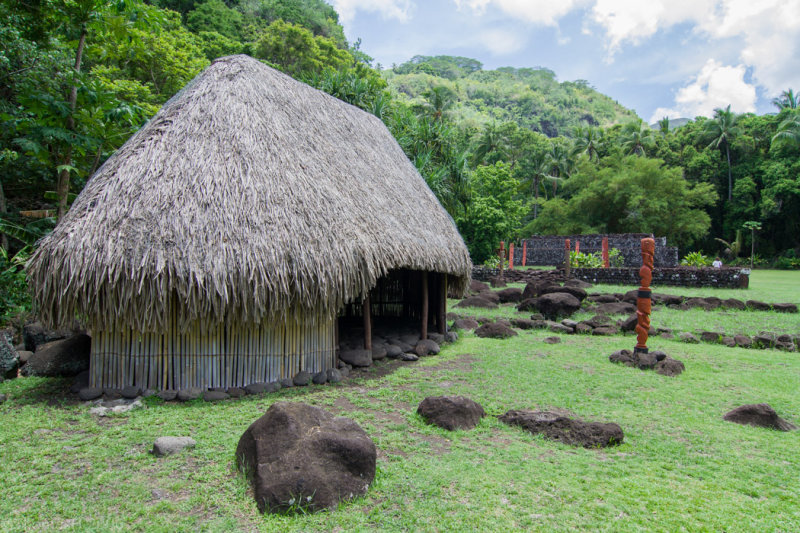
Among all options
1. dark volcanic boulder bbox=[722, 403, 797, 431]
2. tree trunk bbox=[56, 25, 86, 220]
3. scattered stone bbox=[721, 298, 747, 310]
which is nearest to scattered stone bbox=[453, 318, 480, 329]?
dark volcanic boulder bbox=[722, 403, 797, 431]

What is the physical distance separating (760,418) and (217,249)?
557 centimetres

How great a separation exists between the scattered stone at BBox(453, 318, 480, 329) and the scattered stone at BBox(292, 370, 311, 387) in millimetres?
4713

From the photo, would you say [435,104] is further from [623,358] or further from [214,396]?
[214,396]

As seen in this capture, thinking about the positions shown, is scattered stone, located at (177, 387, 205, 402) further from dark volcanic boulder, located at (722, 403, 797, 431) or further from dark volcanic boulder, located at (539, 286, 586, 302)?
dark volcanic boulder, located at (539, 286, 586, 302)

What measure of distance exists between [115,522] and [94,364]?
2.88 meters

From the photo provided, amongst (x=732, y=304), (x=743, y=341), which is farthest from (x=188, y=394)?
(x=732, y=304)

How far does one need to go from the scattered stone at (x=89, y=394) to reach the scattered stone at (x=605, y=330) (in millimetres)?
8294

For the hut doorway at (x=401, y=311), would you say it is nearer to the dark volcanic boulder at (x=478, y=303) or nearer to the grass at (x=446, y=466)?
the grass at (x=446, y=466)

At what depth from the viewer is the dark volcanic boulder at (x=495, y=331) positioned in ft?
29.6

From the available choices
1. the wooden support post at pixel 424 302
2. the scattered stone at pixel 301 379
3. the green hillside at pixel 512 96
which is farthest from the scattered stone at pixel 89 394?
the green hillside at pixel 512 96

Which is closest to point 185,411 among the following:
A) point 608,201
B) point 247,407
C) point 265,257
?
point 247,407

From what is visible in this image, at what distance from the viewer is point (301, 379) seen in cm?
557

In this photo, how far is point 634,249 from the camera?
21.4 meters

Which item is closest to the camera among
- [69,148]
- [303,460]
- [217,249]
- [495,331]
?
[303,460]
